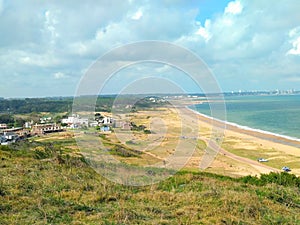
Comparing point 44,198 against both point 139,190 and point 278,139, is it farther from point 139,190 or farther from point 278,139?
point 278,139

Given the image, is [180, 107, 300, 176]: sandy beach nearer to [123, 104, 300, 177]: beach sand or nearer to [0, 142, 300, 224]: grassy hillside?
[123, 104, 300, 177]: beach sand

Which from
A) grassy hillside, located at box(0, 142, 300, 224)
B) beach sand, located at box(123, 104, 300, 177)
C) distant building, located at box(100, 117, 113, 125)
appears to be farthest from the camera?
distant building, located at box(100, 117, 113, 125)

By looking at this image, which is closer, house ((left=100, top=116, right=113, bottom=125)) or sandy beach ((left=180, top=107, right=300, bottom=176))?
house ((left=100, top=116, right=113, bottom=125))

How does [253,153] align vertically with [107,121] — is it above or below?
below

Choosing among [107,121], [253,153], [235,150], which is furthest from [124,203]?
[235,150]

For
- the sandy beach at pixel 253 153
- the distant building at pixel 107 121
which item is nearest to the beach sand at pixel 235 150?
the sandy beach at pixel 253 153

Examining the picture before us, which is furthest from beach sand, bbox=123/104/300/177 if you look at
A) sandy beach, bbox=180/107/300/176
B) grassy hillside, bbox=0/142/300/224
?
grassy hillside, bbox=0/142/300/224

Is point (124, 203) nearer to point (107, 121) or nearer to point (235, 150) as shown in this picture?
point (107, 121)

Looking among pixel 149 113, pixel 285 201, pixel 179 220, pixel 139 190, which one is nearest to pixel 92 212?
pixel 179 220

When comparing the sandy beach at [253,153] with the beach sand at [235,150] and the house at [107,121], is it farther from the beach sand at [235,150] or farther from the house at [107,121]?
the house at [107,121]

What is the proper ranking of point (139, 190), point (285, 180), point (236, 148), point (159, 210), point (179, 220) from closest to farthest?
point (179, 220)
point (159, 210)
point (139, 190)
point (285, 180)
point (236, 148)

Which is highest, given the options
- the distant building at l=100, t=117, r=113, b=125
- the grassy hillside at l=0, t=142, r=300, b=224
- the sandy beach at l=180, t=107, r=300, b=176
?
the distant building at l=100, t=117, r=113, b=125
